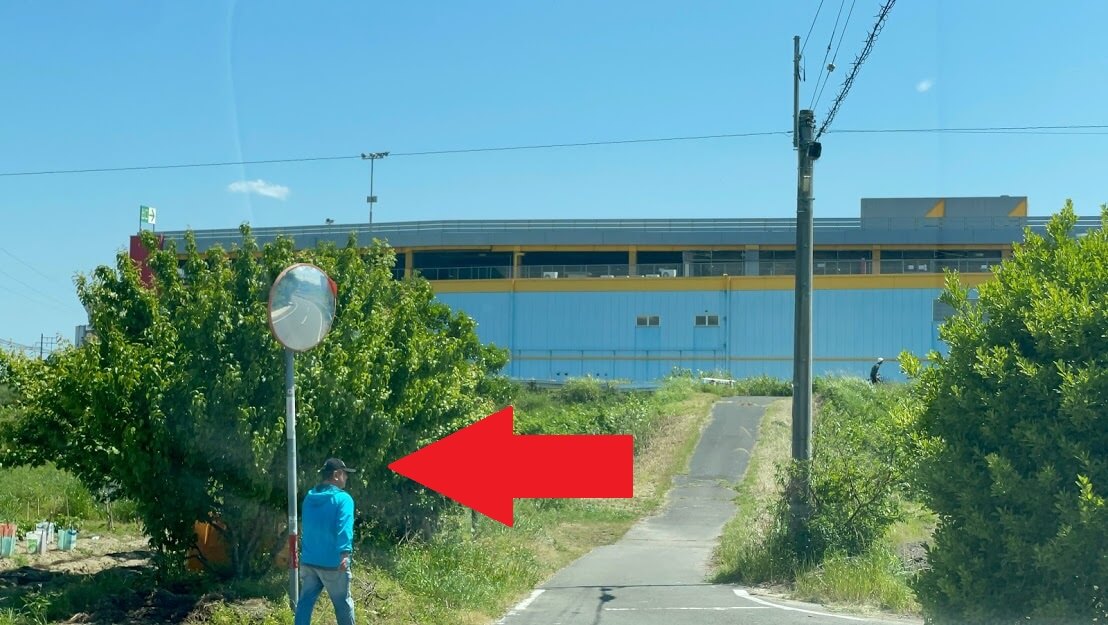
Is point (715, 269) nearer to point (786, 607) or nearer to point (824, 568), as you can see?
point (824, 568)

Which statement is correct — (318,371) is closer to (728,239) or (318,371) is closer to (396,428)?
(396,428)

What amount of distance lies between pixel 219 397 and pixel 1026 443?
22.4 ft

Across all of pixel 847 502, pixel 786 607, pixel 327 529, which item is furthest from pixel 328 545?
pixel 847 502

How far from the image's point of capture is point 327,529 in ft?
26.0

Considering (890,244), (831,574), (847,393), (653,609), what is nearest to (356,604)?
(653,609)

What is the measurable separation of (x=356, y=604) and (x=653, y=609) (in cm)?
355

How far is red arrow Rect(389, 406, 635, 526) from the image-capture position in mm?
12640

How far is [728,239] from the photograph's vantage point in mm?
50219

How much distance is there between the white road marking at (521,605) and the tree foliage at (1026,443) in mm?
5553

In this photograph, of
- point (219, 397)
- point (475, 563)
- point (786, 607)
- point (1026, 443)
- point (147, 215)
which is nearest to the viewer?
point (1026, 443)

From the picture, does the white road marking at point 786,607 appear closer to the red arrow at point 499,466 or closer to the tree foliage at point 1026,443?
the red arrow at point 499,466

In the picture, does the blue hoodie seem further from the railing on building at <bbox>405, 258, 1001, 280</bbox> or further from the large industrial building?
the large industrial building

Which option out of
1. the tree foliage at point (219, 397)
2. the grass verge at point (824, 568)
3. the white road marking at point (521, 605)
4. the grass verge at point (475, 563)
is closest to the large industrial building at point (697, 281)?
the grass verge at point (475, 563)

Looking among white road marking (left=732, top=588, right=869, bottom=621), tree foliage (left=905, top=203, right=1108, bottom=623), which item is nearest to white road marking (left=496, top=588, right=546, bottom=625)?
white road marking (left=732, top=588, right=869, bottom=621)
